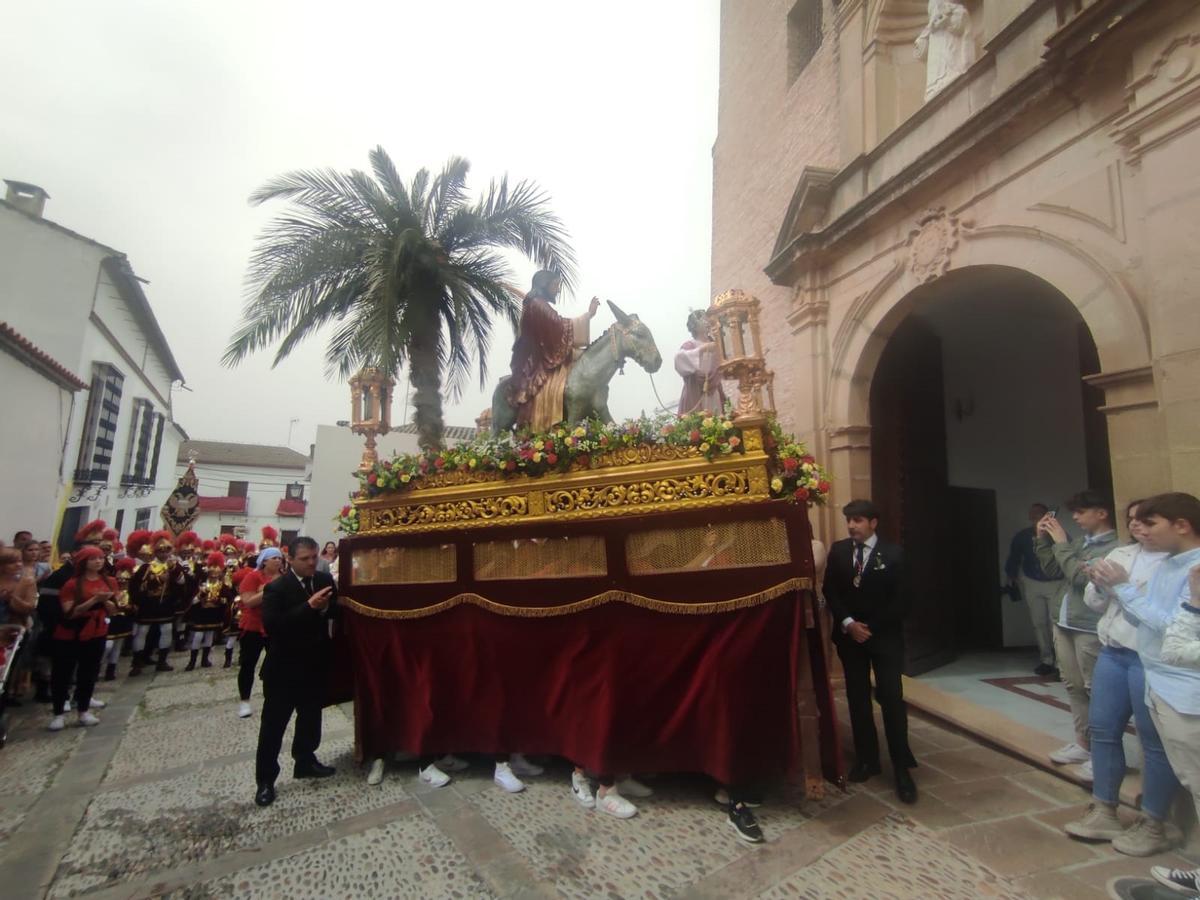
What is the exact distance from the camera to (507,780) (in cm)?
366

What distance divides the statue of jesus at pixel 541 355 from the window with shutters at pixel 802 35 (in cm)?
729

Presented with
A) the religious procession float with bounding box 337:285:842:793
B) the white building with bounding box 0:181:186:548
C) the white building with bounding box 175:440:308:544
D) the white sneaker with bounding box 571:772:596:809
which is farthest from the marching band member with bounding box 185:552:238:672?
the white building with bounding box 175:440:308:544

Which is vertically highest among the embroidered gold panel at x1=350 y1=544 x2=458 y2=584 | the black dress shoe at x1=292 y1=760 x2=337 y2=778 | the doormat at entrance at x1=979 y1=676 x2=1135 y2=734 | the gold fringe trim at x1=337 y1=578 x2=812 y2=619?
the embroidered gold panel at x1=350 y1=544 x2=458 y2=584

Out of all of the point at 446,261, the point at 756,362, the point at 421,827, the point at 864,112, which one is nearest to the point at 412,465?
the point at 421,827

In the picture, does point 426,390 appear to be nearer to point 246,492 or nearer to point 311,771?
point 311,771

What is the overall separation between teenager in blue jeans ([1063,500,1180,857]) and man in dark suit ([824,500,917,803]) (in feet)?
2.96

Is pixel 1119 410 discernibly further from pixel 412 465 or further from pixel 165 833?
pixel 165 833

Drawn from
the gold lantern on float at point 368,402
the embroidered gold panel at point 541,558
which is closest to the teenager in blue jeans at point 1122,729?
the embroidered gold panel at point 541,558

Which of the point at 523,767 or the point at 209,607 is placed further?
the point at 209,607

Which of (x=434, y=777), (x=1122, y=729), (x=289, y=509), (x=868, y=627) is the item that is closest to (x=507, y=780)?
(x=434, y=777)

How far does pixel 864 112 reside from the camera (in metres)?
7.00

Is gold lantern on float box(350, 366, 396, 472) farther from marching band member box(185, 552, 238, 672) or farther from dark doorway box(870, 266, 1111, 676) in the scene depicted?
dark doorway box(870, 266, 1111, 676)

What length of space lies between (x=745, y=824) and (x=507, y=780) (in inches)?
59.6

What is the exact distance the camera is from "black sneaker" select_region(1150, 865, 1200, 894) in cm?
244
